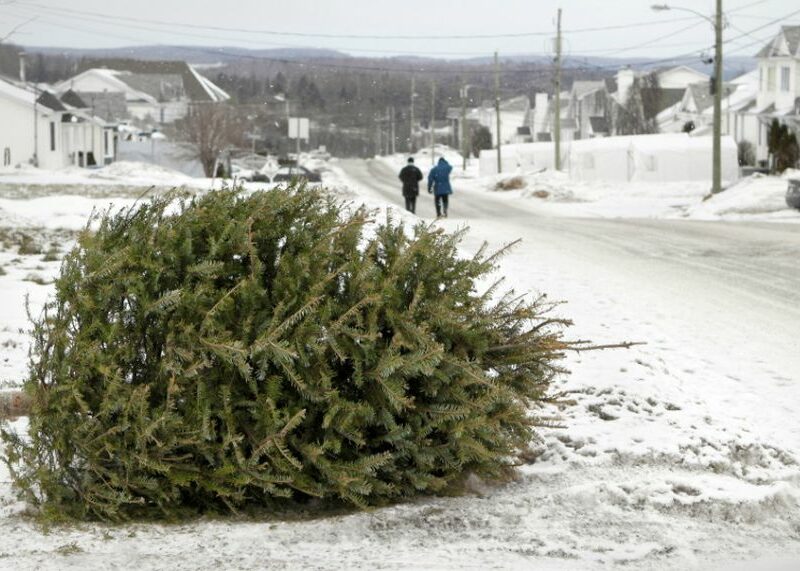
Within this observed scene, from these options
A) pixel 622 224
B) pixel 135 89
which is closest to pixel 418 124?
pixel 135 89

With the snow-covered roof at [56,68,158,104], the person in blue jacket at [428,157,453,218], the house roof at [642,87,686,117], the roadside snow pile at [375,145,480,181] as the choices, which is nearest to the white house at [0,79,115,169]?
the roadside snow pile at [375,145,480,181]

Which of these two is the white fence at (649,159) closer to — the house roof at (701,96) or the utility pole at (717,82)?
the utility pole at (717,82)

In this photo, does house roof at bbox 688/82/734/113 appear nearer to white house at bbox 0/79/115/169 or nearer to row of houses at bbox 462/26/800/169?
row of houses at bbox 462/26/800/169

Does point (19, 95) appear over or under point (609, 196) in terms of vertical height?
over

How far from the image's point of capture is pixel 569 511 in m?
5.77

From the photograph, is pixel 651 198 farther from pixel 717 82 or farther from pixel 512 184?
pixel 512 184

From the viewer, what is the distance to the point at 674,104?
103 m

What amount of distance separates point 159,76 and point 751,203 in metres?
81.5

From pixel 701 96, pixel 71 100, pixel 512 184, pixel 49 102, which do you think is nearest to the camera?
pixel 512 184

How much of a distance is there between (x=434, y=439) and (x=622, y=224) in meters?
21.9

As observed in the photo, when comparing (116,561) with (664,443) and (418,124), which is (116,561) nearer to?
(664,443)

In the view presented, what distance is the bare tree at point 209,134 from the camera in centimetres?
6538

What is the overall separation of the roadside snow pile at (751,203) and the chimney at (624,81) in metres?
Answer: 67.3

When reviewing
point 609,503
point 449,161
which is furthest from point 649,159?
point 449,161
